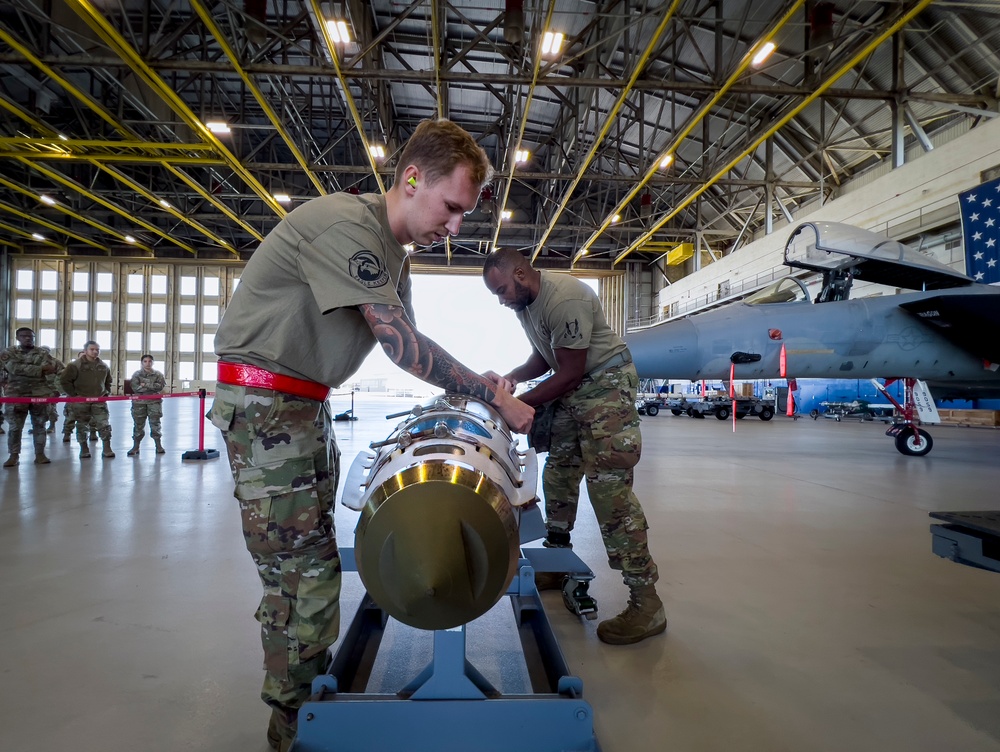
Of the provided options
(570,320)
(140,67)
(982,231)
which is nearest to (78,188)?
(140,67)

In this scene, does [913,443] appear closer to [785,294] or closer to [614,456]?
[785,294]

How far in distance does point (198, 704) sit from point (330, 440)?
41.4 inches

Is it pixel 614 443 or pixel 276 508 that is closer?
pixel 276 508

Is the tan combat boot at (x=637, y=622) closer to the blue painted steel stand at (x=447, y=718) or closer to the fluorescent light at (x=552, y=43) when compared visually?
the blue painted steel stand at (x=447, y=718)

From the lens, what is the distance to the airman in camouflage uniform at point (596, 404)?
2602mm

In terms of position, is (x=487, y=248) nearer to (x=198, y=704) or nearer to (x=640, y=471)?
(x=640, y=471)

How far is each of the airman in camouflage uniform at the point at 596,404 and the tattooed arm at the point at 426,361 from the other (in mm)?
989

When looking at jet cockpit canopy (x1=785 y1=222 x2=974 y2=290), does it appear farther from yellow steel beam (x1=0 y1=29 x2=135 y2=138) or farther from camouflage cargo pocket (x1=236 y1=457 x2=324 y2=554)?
yellow steel beam (x1=0 y1=29 x2=135 y2=138)

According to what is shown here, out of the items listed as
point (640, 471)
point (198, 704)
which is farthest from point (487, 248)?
point (198, 704)

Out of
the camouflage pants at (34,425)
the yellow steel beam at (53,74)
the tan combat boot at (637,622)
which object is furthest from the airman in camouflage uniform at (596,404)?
the yellow steel beam at (53,74)

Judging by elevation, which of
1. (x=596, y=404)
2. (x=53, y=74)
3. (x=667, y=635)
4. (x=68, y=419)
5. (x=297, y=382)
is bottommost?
(x=667, y=635)

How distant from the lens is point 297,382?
1.75 meters

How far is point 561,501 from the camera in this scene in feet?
10.8

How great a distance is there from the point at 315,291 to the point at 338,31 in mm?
12253
